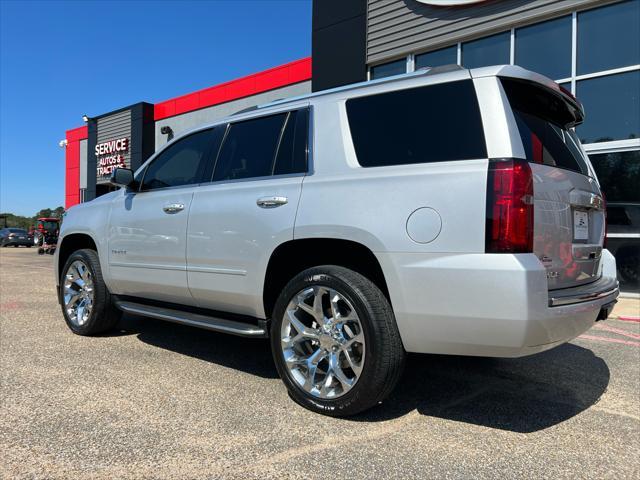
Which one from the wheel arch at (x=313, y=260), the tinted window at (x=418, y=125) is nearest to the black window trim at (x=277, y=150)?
the tinted window at (x=418, y=125)

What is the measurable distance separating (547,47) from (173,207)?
7.90 meters

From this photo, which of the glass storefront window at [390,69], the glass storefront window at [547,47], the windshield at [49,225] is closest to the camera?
the glass storefront window at [547,47]

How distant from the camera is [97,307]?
182 inches

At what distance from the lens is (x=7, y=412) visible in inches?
114

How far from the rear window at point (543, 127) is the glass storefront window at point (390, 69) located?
312 inches

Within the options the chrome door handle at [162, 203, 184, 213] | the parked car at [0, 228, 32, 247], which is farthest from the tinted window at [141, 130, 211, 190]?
the parked car at [0, 228, 32, 247]

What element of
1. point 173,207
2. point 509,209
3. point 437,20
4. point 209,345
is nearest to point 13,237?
point 437,20

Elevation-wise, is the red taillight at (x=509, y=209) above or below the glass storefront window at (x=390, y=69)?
below

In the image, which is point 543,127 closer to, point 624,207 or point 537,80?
point 537,80

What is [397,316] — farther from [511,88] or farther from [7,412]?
[7,412]

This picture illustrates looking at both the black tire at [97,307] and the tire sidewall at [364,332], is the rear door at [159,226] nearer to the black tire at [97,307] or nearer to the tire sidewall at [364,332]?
the black tire at [97,307]

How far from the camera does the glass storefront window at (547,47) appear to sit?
8.64 meters

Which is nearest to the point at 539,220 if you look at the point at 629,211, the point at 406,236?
the point at 406,236

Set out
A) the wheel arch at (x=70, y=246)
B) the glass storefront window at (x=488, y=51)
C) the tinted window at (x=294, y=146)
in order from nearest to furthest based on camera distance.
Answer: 1. the tinted window at (x=294, y=146)
2. the wheel arch at (x=70, y=246)
3. the glass storefront window at (x=488, y=51)
